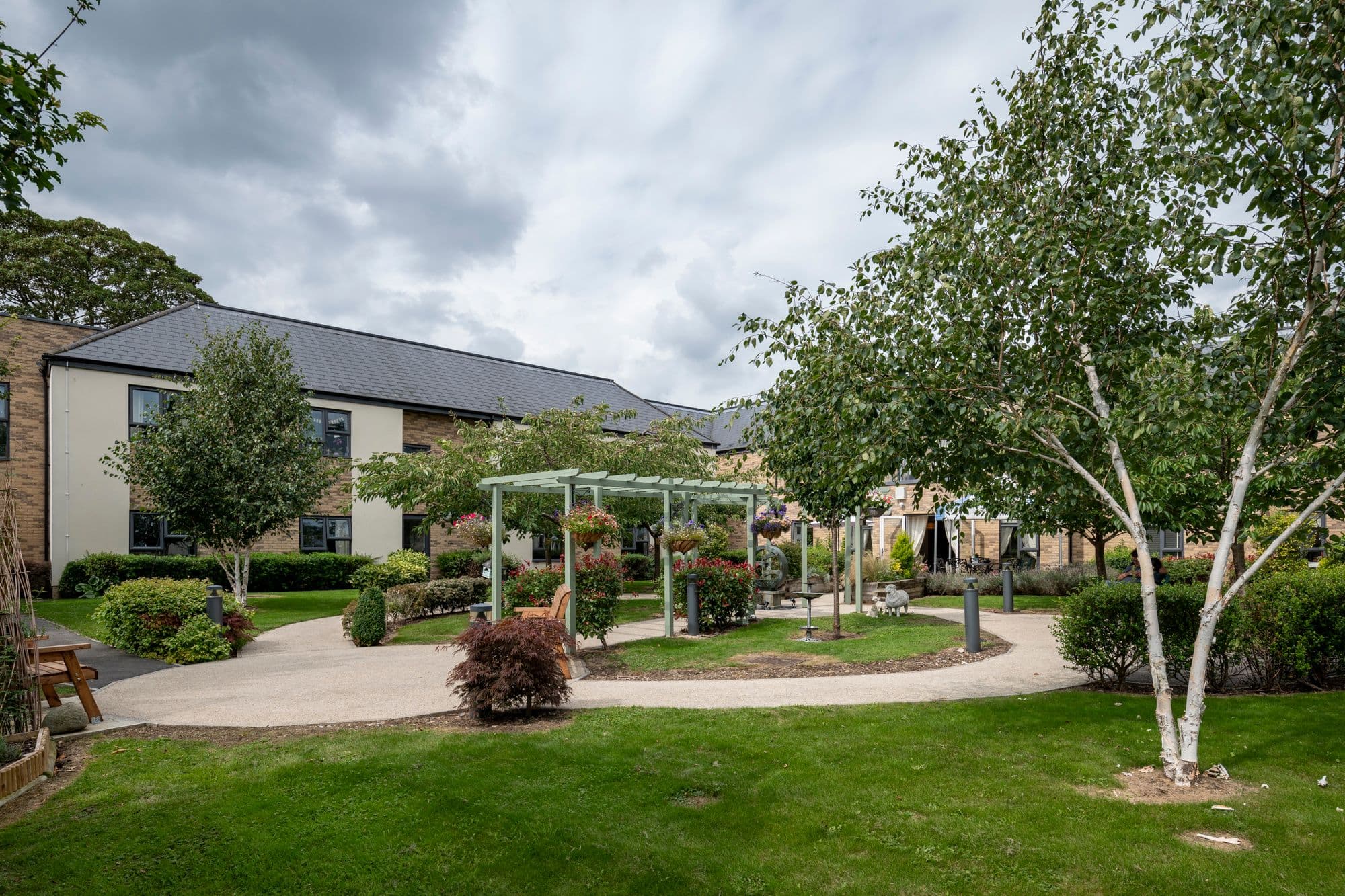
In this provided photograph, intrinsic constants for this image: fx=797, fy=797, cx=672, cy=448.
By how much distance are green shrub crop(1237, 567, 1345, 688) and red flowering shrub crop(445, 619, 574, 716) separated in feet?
24.3

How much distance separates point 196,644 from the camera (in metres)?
12.2

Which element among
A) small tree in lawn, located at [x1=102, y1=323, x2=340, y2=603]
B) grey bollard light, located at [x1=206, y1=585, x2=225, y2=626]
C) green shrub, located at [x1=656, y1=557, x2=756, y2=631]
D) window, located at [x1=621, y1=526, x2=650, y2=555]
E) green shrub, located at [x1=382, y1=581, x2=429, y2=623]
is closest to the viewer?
grey bollard light, located at [x1=206, y1=585, x2=225, y2=626]

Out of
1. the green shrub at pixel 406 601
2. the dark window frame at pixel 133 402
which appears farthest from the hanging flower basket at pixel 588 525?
the dark window frame at pixel 133 402

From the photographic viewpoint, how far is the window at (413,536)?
28297 mm

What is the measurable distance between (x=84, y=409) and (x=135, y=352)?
7.17 feet

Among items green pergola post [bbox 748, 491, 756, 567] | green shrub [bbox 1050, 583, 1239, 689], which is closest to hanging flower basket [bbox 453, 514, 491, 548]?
green pergola post [bbox 748, 491, 756, 567]

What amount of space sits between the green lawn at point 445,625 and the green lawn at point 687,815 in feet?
25.2

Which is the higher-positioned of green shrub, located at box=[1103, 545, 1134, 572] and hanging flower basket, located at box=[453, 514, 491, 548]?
hanging flower basket, located at box=[453, 514, 491, 548]

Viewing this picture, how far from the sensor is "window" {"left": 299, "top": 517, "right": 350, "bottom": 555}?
84.5ft

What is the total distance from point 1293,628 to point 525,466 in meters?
14.8

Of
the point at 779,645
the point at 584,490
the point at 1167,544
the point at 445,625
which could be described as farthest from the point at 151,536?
the point at 1167,544

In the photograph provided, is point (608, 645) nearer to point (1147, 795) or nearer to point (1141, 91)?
point (1147, 795)

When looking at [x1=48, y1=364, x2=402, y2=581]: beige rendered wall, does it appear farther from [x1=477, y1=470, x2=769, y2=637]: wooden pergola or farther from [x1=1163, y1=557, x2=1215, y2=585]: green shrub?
[x1=1163, y1=557, x2=1215, y2=585]: green shrub

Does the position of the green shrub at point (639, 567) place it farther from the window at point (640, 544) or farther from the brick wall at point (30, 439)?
A: the brick wall at point (30, 439)
